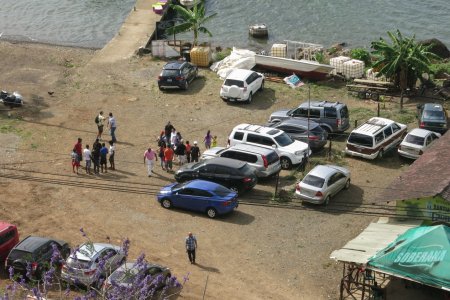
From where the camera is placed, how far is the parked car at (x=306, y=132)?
34844 mm

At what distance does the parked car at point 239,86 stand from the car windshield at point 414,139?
387 inches

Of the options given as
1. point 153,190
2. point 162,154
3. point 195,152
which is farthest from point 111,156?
point 195,152

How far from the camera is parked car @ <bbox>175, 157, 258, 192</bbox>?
99.9ft

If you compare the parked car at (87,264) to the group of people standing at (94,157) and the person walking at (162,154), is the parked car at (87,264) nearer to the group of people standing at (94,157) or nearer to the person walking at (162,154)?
the group of people standing at (94,157)

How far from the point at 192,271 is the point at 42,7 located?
48.2m

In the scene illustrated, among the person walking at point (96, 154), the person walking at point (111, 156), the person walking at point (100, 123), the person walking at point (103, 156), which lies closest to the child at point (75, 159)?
the person walking at point (96, 154)

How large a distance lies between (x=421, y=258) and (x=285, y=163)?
12926 mm

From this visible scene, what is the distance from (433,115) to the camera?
1442 inches

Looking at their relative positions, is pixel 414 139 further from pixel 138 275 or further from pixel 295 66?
pixel 138 275

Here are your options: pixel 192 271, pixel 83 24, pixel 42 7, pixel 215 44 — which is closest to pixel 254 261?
pixel 192 271

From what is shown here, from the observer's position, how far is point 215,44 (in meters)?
55.4

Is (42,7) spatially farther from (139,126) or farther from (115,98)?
(139,126)

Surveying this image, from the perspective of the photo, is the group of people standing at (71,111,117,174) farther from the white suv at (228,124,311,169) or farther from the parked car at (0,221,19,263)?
the parked car at (0,221,19,263)

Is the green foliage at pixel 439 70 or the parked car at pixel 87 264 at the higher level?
the green foliage at pixel 439 70
